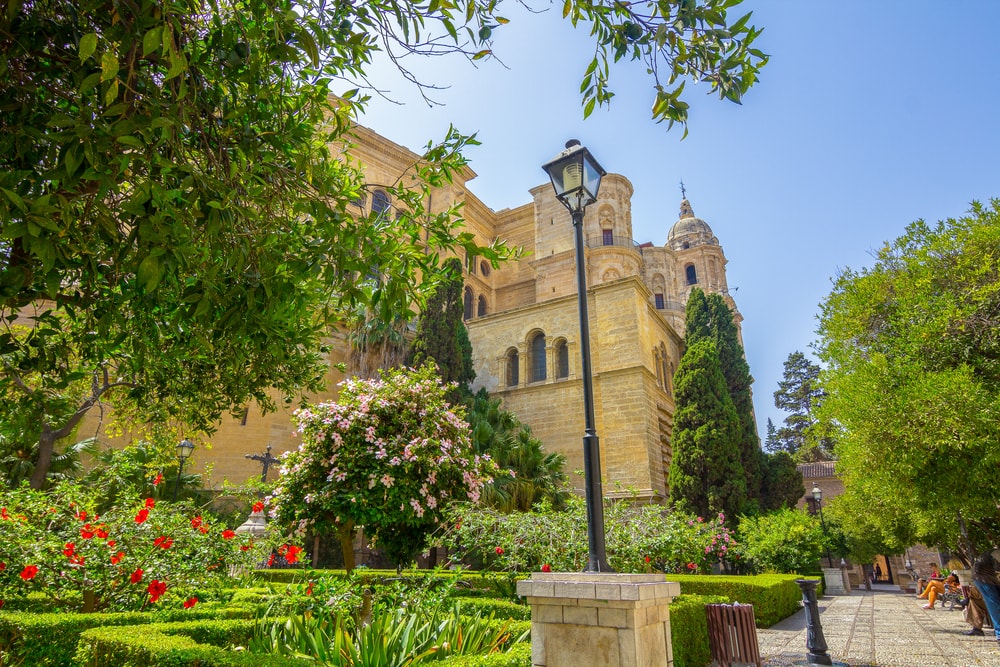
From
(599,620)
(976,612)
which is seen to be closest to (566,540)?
(599,620)

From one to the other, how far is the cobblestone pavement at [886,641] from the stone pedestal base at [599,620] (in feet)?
15.3

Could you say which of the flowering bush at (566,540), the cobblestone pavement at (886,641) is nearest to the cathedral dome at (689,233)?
the cobblestone pavement at (886,641)

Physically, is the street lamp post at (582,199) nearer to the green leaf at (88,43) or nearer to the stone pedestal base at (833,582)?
the green leaf at (88,43)

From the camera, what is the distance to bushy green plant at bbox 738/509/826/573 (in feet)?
54.7

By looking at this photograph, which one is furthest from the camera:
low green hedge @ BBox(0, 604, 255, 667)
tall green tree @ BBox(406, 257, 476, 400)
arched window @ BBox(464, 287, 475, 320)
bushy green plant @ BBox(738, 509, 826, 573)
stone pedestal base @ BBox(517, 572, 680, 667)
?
arched window @ BBox(464, 287, 475, 320)

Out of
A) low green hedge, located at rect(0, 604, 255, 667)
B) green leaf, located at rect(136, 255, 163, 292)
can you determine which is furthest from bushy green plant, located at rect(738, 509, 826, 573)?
green leaf, located at rect(136, 255, 163, 292)

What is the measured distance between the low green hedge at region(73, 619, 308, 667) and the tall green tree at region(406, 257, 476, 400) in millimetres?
14411

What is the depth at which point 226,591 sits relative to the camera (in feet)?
22.7

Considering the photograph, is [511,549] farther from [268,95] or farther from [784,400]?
[784,400]

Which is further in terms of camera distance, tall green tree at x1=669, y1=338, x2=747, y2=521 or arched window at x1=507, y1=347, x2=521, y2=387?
arched window at x1=507, y1=347, x2=521, y2=387

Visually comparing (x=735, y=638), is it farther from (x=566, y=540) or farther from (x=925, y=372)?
(x=925, y=372)

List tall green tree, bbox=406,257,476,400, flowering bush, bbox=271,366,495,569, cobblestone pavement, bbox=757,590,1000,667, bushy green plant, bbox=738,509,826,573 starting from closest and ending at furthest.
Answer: cobblestone pavement, bbox=757,590,1000,667 → flowering bush, bbox=271,366,495,569 → bushy green plant, bbox=738,509,826,573 → tall green tree, bbox=406,257,476,400

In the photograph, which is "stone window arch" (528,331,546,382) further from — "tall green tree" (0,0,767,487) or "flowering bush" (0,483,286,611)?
"tall green tree" (0,0,767,487)

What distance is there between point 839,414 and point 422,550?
773 cm
